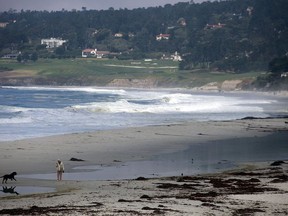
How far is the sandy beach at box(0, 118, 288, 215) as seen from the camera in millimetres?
20297

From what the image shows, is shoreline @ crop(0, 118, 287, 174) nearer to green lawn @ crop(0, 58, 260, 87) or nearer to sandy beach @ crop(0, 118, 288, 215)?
sandy beach @ crop(0, 118, 288, 215)

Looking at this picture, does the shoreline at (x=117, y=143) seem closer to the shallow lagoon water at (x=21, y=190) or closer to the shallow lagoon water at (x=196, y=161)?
the shallow lagoon water at (x=196, y=161)

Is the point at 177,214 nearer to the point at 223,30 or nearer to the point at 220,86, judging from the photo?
the point at 220,86

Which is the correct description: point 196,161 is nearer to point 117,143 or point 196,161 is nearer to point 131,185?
point 117,143

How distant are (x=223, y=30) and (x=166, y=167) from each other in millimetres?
167976

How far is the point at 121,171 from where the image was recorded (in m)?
28.9

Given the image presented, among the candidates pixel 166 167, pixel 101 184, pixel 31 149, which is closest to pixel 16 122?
pixel 31 149

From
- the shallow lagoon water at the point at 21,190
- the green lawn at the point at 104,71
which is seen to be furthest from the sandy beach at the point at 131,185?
the green lawn at the point at 104,71

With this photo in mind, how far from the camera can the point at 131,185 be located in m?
24.6

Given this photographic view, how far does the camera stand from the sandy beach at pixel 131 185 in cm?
2030

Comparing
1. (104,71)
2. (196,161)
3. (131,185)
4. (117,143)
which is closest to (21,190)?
(131,185)

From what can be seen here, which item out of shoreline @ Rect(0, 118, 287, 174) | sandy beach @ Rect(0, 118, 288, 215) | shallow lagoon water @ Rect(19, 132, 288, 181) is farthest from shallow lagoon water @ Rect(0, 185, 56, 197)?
shoreline @ Rect(0, 118, 287, 174)

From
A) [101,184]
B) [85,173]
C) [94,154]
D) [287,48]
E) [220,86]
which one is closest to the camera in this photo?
[101,184]

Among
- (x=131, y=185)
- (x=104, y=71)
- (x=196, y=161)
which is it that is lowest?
(x=196, y=161)
